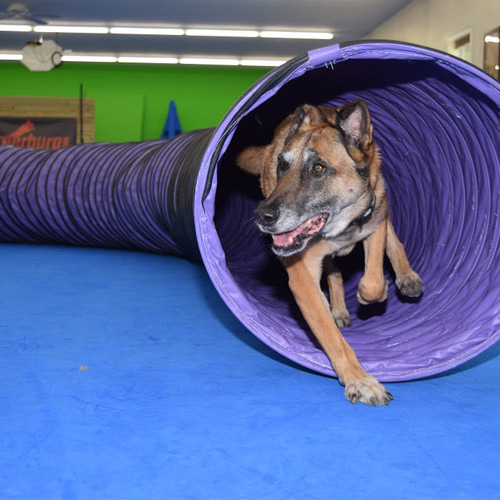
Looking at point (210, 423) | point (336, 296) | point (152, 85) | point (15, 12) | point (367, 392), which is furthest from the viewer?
point (152, 85)

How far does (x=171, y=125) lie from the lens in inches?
767

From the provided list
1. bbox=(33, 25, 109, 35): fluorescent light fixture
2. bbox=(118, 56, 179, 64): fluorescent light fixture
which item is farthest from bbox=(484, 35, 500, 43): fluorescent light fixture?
bbox=(118, 56, 179, 64): fluorescent light fixture

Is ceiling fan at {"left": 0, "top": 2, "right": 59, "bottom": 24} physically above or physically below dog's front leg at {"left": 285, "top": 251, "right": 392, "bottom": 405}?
above

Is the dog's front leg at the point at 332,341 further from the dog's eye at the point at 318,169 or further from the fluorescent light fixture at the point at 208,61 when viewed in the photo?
the fluorescent light fixture at the point at 208,61

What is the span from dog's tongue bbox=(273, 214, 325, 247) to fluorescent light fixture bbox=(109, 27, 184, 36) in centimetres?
1430

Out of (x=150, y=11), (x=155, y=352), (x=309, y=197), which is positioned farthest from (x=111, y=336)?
(x=150, y=11)

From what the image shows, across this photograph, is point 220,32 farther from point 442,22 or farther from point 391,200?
point 391,200

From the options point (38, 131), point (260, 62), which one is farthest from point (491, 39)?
point (38, 131)

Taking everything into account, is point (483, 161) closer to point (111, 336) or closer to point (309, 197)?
point (309, 197)

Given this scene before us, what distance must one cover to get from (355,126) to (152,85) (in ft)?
61.4

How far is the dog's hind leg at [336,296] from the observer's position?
126 inches

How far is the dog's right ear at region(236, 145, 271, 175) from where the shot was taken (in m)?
3.69

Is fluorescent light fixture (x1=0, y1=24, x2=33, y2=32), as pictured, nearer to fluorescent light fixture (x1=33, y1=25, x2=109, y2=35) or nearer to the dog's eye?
fluorescent light fixture (x1=33, y1=25, x2=109, y2=35)

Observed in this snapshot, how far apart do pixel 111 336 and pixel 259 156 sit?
128 cm
